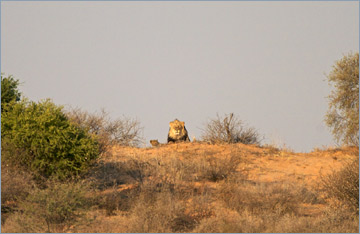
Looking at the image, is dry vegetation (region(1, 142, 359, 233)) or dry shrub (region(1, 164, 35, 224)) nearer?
dry vegetation (region(1, 142, 359, 233))

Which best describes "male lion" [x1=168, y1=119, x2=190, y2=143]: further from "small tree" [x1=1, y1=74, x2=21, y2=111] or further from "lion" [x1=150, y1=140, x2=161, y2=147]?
"small tree" [x1=1, y1=74, x2=21, y2=111]

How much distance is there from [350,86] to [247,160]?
10150 mm

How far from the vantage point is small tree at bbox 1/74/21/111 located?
1761 centimetres

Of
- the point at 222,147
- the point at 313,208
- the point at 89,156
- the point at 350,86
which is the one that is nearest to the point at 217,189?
the point at 313,208

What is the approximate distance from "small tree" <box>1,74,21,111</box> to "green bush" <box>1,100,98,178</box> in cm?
299

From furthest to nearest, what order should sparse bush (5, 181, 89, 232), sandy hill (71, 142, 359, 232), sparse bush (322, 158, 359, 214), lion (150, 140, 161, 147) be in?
1. lion (150, 140, 161, 147)
2. sparse bush (322, 158, 359, 214)
3. sandy hill (71, 142, 359, 232)
4. sparse bush (5, 181, 89, 232)

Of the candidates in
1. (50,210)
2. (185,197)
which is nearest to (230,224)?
(185,197)

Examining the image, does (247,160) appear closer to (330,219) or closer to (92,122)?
(330,219)

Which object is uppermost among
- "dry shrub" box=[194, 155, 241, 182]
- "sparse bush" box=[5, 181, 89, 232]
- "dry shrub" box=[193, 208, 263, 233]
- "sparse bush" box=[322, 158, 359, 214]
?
"dry shrub" box=[194, 155, 241, 182]

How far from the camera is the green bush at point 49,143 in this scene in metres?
14.0

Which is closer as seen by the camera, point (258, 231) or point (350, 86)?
point (258, 231)

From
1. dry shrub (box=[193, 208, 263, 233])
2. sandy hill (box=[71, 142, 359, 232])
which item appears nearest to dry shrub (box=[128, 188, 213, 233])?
sandy hill (box=[71, 142, 359, 232])

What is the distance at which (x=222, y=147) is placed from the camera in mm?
19484

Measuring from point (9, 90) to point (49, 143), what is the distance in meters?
4.63
